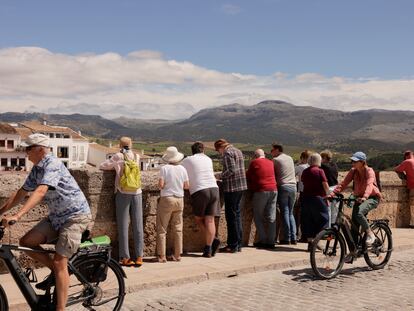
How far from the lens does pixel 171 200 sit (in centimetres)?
809

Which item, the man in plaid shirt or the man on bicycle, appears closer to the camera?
the man on bicycle

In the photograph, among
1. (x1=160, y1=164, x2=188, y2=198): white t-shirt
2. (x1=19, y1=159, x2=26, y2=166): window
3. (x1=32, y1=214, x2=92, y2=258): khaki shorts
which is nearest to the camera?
(x1=32, y1=214, x2=92, y2=258): khaki shorts

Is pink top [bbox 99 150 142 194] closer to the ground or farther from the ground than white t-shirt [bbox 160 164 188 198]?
farther from the ground

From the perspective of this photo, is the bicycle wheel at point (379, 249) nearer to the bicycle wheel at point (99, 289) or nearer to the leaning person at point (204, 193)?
the leaning person at point (204, 193)

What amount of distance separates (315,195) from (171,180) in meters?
2.68

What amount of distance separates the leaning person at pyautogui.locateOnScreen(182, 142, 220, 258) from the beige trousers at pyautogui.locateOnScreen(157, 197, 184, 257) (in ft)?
1.04

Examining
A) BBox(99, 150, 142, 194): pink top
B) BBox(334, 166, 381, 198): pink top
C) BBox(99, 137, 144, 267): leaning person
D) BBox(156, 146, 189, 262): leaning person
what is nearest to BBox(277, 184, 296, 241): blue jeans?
BBox(334, 166, 381, 198): pink top

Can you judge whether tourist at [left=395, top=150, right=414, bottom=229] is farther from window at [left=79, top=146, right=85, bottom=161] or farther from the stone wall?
window at [left=79, top=146, right=85, bottom=161]

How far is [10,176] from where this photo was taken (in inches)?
293

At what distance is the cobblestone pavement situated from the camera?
6.18 m

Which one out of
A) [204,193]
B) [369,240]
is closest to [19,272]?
[204,193]

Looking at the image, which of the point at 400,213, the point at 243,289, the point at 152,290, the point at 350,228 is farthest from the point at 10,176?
the point at 400,213

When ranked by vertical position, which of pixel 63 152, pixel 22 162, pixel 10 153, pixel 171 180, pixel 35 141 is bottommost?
pixel 22 162

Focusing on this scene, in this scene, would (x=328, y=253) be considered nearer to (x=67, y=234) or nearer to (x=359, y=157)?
(x=359, y=157)
